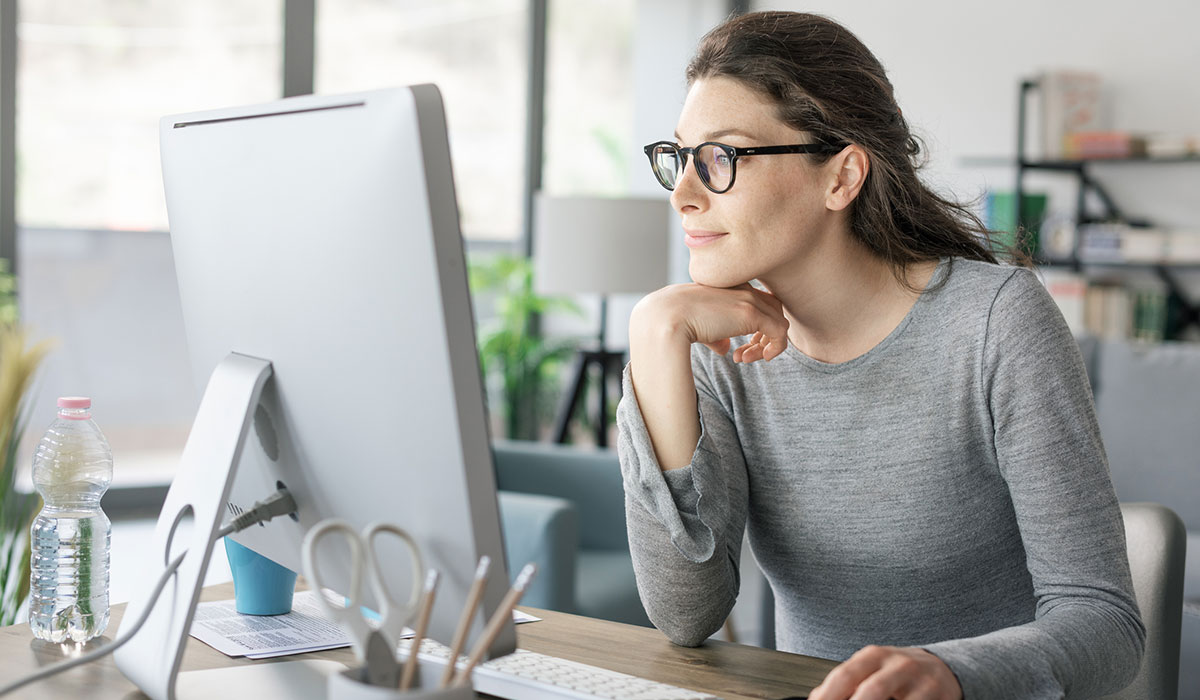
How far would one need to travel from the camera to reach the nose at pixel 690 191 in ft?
4.17

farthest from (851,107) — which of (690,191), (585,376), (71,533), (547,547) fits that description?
(585,376)

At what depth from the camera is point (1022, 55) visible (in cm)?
475

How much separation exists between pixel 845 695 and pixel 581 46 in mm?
4984

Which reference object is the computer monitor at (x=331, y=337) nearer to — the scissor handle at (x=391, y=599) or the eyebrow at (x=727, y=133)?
the scissor handle at (x=391, y=599)

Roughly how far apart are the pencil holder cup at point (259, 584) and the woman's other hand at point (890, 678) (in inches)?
23.3

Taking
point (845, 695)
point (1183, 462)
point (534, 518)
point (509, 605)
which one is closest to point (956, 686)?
point (845, 695)

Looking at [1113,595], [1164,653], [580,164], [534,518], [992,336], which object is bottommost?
[534,518]

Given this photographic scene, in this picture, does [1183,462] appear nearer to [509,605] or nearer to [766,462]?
[766,462]

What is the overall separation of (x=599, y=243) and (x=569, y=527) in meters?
1.37

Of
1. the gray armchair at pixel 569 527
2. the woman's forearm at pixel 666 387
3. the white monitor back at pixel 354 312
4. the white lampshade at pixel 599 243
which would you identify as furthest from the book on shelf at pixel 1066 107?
the white monitor back at pixel 354 312

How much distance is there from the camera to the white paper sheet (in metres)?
1.09

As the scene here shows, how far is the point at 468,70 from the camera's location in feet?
17.3

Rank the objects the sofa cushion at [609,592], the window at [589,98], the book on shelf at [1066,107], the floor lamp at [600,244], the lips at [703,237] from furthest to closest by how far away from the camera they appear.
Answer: the window at [589,98]
the book on shelf at [1066,107]
the floor lamp at [600,244]
the sofa cushion at [609,592]
the lips at [703,237]

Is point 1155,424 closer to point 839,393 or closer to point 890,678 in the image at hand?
point 839,393
